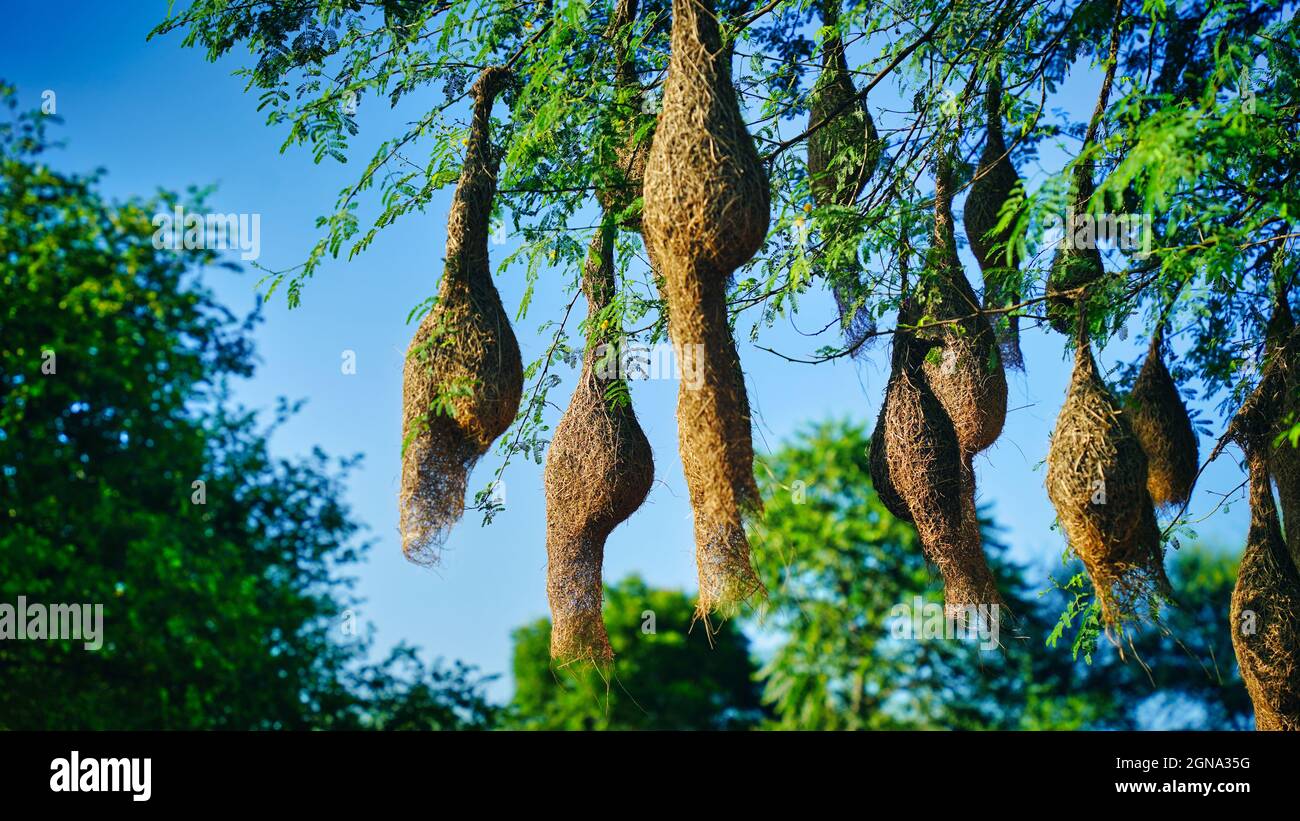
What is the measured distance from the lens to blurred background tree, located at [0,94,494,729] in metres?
14.8

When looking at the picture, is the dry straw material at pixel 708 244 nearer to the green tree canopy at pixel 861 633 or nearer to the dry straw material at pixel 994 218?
the dry straw material at pixel 994 218

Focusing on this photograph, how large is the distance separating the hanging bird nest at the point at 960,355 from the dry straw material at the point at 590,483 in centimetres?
164

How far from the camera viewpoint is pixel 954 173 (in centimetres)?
721

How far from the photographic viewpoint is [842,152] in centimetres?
696

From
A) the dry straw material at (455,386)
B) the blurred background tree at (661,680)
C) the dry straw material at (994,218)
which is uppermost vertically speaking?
the dry straw material at (994,218)

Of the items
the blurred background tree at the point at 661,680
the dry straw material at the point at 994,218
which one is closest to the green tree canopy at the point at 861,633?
the blurred background tree at the point at 661,680

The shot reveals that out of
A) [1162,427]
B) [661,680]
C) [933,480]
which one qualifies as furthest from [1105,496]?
[661,680]

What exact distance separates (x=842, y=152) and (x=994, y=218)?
916 mm

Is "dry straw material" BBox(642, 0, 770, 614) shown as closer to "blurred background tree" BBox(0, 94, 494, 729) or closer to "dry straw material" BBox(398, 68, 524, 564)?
"dry straw material" BBox(398, 68, 524, 564)

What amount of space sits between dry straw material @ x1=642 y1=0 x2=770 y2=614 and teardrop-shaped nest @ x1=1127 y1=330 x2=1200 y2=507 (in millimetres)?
2940

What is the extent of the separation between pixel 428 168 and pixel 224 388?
38.3ft

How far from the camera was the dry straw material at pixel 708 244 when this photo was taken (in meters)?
4.77
